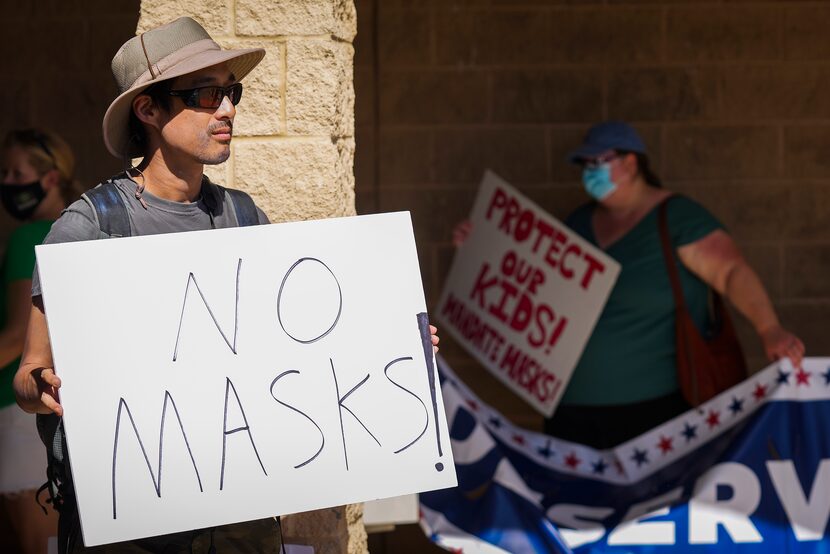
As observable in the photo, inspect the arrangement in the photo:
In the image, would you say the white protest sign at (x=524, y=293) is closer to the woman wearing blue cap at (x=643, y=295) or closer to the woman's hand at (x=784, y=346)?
the woman wearing blue cap at (x=643, y=295)

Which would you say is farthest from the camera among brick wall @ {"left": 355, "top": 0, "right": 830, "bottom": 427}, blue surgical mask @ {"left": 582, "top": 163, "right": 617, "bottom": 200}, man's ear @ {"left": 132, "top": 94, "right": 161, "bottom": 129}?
brick wall @ {"left": 355, "top": 0, "right": 830, "bottom": 427}

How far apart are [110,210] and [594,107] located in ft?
13.1

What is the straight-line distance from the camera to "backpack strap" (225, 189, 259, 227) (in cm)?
310

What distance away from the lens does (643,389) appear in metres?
5.30

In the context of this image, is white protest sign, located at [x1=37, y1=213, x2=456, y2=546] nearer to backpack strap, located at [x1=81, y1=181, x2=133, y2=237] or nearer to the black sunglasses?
backpack strap, located at [x1=81, y1=181, x2=133, y2=237]

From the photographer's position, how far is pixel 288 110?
374 cm

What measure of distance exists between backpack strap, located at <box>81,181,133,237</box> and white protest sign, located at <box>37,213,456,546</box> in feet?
0.25

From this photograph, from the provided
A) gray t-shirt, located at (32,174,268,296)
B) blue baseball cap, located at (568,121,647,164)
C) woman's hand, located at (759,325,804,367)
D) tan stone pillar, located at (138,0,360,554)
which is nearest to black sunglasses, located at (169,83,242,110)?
gray t-shirt, located at (32,174,268,296)

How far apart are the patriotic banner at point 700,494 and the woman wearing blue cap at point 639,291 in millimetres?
307

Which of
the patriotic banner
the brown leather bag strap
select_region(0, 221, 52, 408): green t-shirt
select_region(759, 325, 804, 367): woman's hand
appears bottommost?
the patriotic banner

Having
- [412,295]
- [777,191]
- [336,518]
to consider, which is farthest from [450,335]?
[412,295]

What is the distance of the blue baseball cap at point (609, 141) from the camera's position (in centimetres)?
543

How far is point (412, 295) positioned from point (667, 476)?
2.26m

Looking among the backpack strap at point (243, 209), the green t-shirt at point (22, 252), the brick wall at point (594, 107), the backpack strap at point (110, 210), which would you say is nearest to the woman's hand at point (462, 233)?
the brick wall at point (594, 107)
